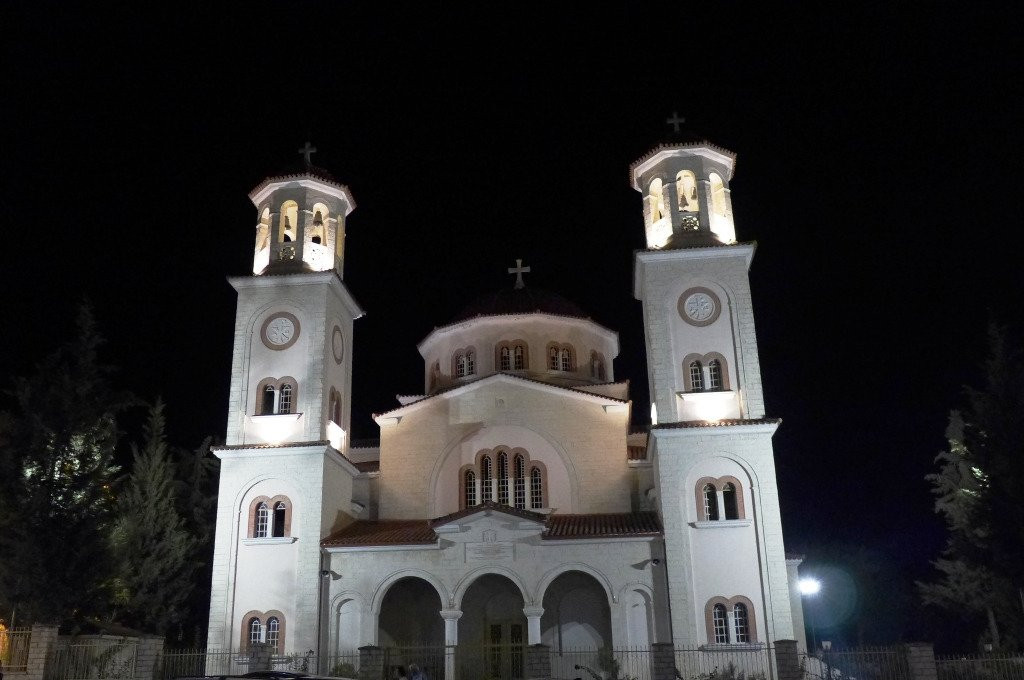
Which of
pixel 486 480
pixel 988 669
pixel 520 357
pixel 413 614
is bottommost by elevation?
pixel 988 669

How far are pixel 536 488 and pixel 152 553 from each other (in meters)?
13.1

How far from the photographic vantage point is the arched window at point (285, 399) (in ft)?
91.5

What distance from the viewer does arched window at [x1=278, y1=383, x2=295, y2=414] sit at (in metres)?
27.9

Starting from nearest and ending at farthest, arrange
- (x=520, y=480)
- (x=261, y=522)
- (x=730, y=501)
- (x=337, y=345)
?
(x=730, y=501) < (x=261, y=522) < (x=520, y=480) < (x=337, y=345)

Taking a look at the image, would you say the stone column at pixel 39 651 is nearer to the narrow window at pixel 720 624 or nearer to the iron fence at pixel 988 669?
the narrow window at pixel 720 624

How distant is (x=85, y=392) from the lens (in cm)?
2475

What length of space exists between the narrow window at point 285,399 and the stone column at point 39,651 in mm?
9798

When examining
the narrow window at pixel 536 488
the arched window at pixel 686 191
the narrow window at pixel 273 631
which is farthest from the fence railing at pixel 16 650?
the arched window at pixel 686 191

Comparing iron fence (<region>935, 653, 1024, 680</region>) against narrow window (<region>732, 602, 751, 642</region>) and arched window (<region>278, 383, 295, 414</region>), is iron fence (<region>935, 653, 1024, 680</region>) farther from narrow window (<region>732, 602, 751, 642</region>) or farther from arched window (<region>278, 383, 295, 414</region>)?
arched window (<region>278, 383, 295, 414</region>)

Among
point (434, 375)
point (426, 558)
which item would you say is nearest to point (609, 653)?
point (426, 558)

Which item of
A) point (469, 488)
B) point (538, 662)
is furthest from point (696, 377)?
point (538, 662)

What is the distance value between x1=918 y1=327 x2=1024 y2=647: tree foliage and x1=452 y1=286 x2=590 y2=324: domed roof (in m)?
13.9

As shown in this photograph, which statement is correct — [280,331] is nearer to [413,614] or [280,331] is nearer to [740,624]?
[413,614]

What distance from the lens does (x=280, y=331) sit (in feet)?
94.3
